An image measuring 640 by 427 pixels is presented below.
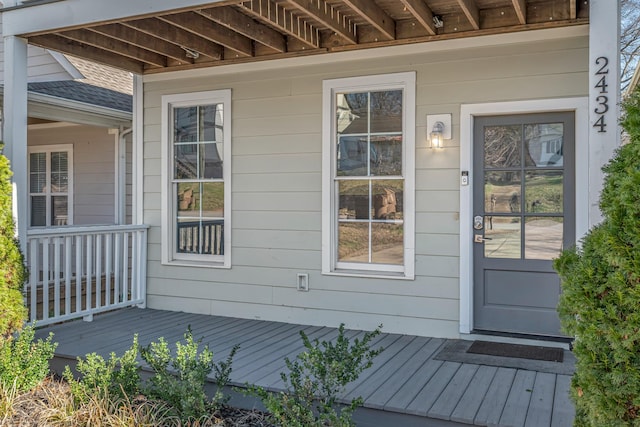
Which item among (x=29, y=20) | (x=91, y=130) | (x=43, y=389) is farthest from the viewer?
(x=91, y=130)

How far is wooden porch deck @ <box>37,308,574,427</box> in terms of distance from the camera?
306cm

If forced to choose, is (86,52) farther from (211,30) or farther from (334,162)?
(334,162)

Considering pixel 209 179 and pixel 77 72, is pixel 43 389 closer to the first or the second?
pixel 209 179

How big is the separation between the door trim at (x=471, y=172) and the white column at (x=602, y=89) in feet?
2.26

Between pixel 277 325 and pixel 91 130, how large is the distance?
4.39 metres

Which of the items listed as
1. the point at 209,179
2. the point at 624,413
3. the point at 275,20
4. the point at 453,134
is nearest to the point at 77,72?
the point at 209,179

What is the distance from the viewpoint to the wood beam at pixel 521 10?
3.84 meters

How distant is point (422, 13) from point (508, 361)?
2.64m

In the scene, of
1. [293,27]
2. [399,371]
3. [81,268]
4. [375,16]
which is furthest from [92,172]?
[399,371]

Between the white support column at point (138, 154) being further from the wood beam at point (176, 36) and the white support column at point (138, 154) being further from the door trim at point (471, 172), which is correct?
the door trim at point (471, 172)

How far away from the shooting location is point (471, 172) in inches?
179

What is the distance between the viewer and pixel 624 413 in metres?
1.87

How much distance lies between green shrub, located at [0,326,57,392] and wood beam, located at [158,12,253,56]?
2495 mm

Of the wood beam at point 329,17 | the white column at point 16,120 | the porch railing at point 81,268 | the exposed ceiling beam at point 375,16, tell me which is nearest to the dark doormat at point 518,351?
the exposed ceiling beam at point 375,16
